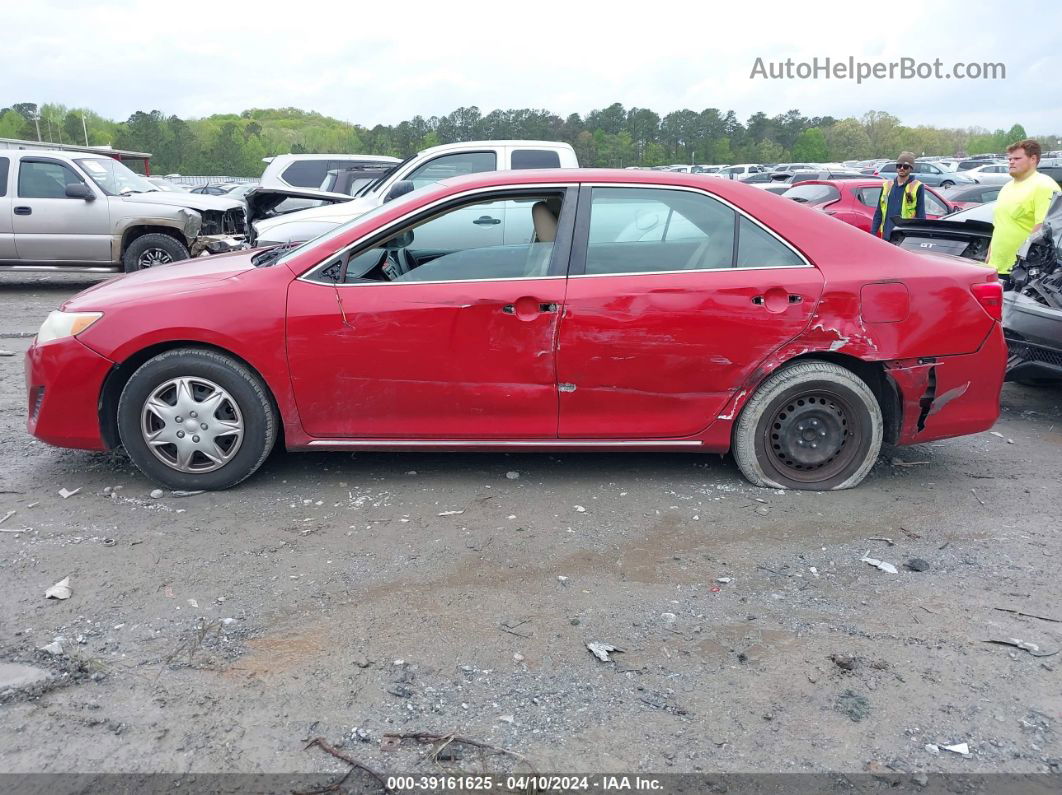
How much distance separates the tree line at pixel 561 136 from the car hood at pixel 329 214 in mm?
30978

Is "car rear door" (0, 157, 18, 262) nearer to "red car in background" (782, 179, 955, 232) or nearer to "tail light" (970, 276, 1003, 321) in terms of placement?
"tail light" (970, 276, 1003, 321)

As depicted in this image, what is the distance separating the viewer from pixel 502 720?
102 inches

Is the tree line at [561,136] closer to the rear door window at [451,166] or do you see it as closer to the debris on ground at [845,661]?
the rear door window at [451,166]

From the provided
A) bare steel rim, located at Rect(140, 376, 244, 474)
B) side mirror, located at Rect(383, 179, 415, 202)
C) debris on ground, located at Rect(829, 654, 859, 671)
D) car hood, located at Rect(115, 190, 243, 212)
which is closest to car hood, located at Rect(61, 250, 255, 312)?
bare steel rim, located at Rect(140, 376, 244, 474)

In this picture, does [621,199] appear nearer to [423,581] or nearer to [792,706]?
[423,581]

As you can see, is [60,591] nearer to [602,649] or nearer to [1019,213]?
[602,649]

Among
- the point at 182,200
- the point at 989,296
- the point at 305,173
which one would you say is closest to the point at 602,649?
the point at 989,296

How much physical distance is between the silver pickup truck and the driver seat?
25.5 ft

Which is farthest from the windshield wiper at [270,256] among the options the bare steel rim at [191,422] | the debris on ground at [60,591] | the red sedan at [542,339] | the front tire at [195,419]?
the debris on ground at [60,591]

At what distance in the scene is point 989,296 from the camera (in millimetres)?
4316

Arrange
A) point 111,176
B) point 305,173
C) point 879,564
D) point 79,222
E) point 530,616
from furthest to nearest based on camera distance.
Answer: point 305,173 → point 111,176 → point 79,222 → point 879,564 → point 530,616

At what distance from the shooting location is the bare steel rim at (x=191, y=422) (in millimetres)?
4164

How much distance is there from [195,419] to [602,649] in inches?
94.2

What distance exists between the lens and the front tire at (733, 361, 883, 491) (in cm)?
428
